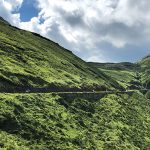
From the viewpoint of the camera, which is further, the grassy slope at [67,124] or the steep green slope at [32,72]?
the steep green slope at [32,72]

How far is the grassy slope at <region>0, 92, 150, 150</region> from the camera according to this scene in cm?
6684

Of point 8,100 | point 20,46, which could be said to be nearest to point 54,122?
point 8,100

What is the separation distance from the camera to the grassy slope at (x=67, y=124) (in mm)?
Answer: 66844

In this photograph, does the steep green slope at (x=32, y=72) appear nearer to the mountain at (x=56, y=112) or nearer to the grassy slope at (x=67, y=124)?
the mountain at (x=56, y=112)

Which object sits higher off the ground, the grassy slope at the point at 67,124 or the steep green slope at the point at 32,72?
the steep green slope at the point at 32,72

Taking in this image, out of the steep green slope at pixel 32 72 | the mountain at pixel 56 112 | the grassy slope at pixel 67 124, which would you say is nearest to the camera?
the grassy slope at pixel 67 124

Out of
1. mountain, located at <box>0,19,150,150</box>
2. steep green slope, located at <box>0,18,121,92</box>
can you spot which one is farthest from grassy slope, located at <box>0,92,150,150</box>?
steep green slope, located at <box>0,18,121,92</box>

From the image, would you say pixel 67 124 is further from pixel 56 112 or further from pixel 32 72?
pixel 32 72

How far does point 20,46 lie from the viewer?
5871 inches

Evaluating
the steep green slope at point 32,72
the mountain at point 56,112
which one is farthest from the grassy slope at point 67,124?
the steep green slope at point 32,72

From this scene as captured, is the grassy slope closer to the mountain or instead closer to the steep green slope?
the mountain

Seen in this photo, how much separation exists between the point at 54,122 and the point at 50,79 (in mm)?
36771

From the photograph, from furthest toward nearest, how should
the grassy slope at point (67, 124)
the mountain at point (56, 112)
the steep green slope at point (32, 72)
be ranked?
the steep green slope at point (32, 72)
the mountain at point (56, 112)
the grassy slope at point (67, 124)

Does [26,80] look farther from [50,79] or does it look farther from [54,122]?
[54,122]
